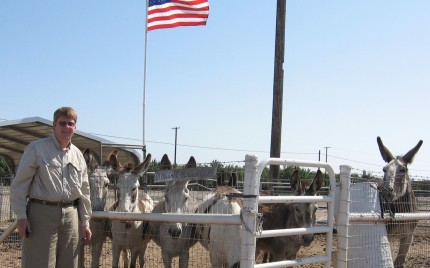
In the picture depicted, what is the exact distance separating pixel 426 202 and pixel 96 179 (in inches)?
253

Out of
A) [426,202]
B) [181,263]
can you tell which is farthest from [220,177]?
[426,202]

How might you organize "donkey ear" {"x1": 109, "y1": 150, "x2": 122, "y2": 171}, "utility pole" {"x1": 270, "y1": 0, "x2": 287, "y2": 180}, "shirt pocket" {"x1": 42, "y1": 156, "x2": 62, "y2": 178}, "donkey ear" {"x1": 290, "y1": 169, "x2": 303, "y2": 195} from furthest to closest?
"utility pole" {"x1": 270, "y1": 0, "x2": 287, "y2": 180}
"donkey ear" {"x1": 109, "y1": 150, "x2": 122, "y2": 171}
"donkey ear" {"x1": 290, "y1": 169, "x2": 303, "y2": 195}
"shirt pocket" {"x1": 42, "y1": 156, "x2": 62, "y2": 178}

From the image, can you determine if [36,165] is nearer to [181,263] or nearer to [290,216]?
[181,263]

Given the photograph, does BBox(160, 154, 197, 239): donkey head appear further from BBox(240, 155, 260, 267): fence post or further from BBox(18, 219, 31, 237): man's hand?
BBox(240, 155, 260, 267): fence post

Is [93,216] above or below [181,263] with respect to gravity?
above

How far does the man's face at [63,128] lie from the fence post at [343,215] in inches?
117

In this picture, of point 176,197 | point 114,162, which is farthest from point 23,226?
point 114,162

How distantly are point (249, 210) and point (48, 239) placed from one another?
6.76ft

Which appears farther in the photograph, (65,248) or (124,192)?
(124,192)

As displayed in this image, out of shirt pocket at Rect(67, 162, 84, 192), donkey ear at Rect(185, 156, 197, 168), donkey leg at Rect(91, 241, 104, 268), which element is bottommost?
donkey leg at Rect(91, 241, 104, 268)


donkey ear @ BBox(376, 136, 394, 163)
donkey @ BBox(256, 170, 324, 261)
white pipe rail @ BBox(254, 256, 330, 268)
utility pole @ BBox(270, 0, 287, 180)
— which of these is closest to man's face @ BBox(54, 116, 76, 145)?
white pipe rail @ BBox(254, 256, 330, 268)

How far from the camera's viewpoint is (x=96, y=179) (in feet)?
23.7

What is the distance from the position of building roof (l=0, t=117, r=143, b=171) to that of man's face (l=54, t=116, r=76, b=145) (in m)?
3.55

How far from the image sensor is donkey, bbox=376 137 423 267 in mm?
7031
